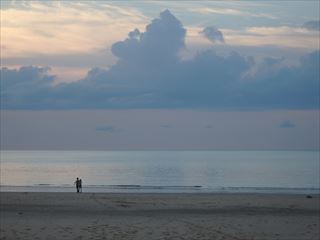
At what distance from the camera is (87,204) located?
29.6 meters

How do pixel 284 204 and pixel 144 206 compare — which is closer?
pixel 144 206

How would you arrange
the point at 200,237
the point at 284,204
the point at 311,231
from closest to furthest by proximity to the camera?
1. the point at 200,237
2. the point at 311,231
3. the point at 284,204

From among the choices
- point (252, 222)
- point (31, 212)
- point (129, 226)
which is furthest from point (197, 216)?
point (31, 212)

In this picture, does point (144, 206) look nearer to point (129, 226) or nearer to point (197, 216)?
point (197, 216)

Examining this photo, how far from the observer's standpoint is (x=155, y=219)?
22469 millimetres

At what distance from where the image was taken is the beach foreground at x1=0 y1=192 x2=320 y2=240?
18.4m

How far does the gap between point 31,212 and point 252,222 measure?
10.9m

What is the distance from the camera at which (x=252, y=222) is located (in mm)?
21844

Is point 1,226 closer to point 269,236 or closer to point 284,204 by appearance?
point 269,236

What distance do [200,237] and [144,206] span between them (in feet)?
36.0

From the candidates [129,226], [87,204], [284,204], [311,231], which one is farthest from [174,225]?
[284,204]

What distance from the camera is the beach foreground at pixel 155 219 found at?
60.5ft

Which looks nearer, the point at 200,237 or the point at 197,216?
the point at 200,237

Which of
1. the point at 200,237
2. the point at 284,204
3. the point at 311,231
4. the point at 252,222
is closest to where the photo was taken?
the point at 200,237
